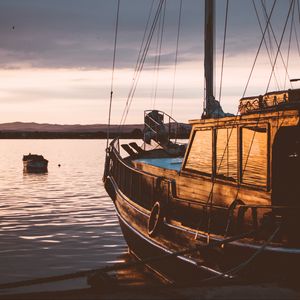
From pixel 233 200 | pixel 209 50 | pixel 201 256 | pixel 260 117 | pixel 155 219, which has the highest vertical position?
pixel 209 50

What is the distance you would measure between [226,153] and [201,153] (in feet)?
3.88

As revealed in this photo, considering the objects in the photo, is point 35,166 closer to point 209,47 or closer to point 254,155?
point 209,47

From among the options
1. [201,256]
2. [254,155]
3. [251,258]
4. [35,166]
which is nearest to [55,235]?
[201,256]

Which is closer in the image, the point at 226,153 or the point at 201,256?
the point at 201,256

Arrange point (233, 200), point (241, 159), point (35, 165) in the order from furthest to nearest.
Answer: point (35, 165)
point (233, 200)
point (241, 159)

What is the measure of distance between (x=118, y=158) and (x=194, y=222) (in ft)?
24.5

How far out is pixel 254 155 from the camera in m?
11.2

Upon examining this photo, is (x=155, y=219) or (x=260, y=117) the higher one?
(x=260, y=117)

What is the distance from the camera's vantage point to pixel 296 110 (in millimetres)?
9984

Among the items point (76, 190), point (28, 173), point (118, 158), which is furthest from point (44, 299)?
point (28, 173)

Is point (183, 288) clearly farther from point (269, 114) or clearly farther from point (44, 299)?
point (269, 114)

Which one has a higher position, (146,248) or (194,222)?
(194,222)

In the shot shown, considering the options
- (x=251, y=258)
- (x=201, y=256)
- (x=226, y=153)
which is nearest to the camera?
(x=251, y=258)

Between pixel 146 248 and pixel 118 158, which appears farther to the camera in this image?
pixel 118 158
